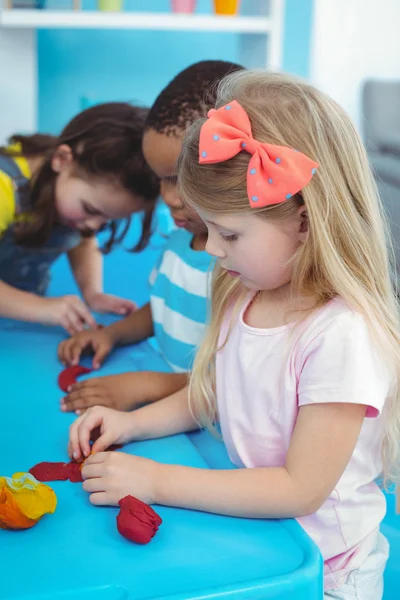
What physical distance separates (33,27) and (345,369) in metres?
1.65

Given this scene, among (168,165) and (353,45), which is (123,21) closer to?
(168,165)

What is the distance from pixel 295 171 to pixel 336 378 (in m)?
0.17

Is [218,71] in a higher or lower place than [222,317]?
higher

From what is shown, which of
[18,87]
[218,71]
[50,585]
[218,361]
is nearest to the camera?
[50,585]

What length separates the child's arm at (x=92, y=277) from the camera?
131 centimetres

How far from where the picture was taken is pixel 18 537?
0.61m

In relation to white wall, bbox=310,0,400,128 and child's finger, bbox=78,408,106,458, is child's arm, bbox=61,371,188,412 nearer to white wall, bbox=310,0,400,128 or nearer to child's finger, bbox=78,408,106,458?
child's finger, bbox=78,408,106,458

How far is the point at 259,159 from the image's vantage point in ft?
1.96

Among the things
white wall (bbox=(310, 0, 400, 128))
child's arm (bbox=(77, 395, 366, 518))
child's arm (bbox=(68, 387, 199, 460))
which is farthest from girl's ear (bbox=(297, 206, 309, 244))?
white wall (bbox=(310, 0, 400, 128))

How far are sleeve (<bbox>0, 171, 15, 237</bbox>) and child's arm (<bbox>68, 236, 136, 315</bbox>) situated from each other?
0.69 ft

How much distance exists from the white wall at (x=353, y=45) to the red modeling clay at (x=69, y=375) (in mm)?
2760

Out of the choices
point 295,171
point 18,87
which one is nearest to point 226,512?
point 295,171

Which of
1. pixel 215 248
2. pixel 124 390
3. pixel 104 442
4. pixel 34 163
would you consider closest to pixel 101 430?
pixel 104 442

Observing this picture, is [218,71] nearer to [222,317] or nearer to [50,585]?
[222,317]
